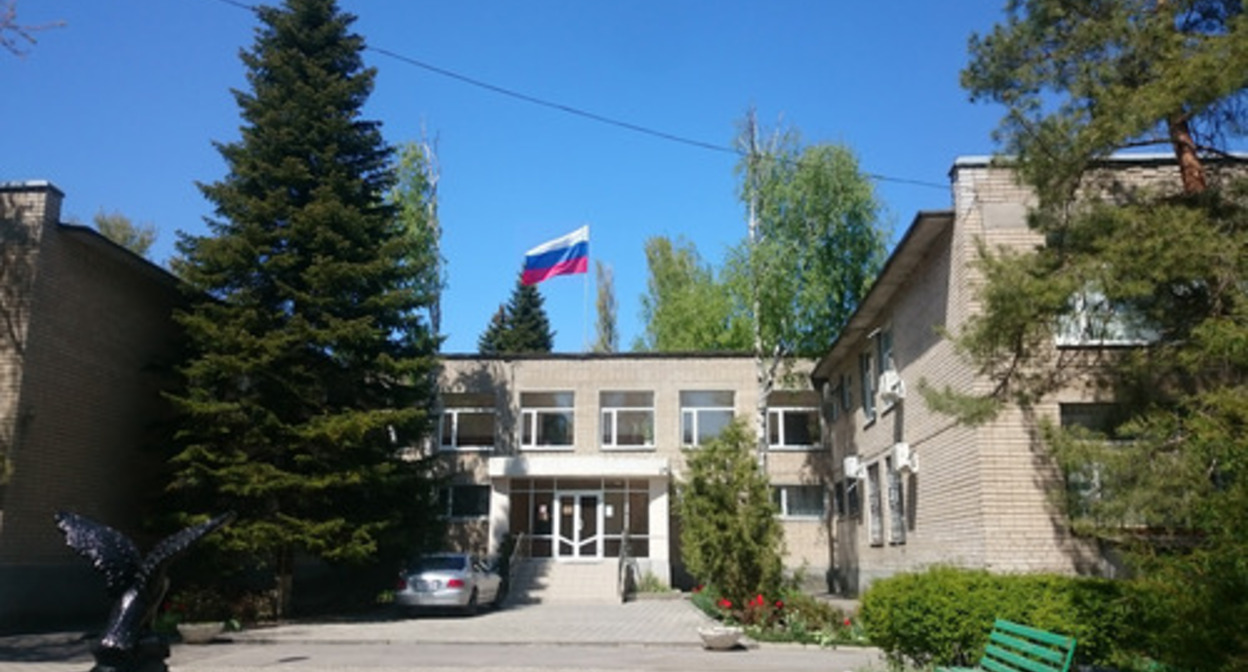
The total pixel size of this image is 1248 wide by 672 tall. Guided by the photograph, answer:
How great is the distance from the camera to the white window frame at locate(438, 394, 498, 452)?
31.4m

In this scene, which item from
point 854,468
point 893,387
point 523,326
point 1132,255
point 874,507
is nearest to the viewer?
point 1132,255

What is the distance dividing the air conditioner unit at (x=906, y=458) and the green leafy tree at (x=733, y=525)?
2.71 m

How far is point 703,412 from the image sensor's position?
31.2 metres

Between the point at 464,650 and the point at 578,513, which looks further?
the point at 578,513

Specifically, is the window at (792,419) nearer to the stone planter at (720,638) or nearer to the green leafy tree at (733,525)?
the green leafy tree at (733,525)

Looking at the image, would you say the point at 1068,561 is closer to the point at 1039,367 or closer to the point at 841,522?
the point at 1039,367

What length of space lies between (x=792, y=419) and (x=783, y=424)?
40cm

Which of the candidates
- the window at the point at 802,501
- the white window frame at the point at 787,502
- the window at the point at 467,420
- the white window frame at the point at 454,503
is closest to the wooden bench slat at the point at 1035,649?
the white window frame at the point at 787,502

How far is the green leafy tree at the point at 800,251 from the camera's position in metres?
30.8

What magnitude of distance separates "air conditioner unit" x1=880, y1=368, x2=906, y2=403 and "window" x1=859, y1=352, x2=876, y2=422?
9.17 ft

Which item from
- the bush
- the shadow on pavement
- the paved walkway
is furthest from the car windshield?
the bush

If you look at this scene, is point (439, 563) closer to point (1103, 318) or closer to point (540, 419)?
point (540, 419)

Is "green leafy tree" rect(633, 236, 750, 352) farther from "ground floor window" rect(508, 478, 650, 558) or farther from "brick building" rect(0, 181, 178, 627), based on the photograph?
"brick building" rect(0, 181, 178, 627)

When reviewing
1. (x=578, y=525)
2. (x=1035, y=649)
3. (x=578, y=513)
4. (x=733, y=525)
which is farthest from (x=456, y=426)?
(x=1035, y=649)
